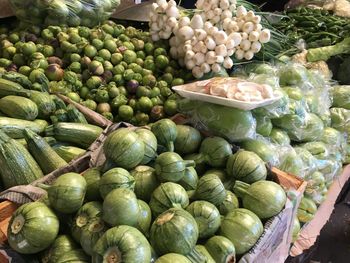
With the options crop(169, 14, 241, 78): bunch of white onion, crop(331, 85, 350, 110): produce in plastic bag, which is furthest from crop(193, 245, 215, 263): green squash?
crop(331, 85, 350, 110): produce in plastic bag

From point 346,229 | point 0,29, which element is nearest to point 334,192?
point 346,229

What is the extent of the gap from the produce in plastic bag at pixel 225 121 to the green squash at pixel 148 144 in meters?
0.36

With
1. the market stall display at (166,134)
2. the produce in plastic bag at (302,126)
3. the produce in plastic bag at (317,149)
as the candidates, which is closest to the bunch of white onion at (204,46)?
the market stall display at (166,134)

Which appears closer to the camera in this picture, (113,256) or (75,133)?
(113,256)

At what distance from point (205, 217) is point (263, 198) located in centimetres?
25

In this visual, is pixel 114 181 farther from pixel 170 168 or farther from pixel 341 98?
pixel 341 98

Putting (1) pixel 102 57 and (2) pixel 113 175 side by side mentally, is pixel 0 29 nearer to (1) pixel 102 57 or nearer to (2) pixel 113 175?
(1) pixel 102 57

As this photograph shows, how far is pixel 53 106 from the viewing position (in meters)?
1.94

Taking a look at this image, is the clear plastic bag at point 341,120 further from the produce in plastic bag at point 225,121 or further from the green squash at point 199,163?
the green squash at point 199,163

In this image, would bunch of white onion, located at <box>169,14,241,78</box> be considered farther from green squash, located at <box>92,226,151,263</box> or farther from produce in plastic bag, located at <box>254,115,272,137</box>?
green squash, located at <box>92,226,151,263</box>

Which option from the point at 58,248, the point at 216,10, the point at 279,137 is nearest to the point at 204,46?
the point at 216,10

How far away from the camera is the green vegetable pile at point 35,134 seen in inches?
62.7

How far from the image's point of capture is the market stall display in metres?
1.21

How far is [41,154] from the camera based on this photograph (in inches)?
65.1
